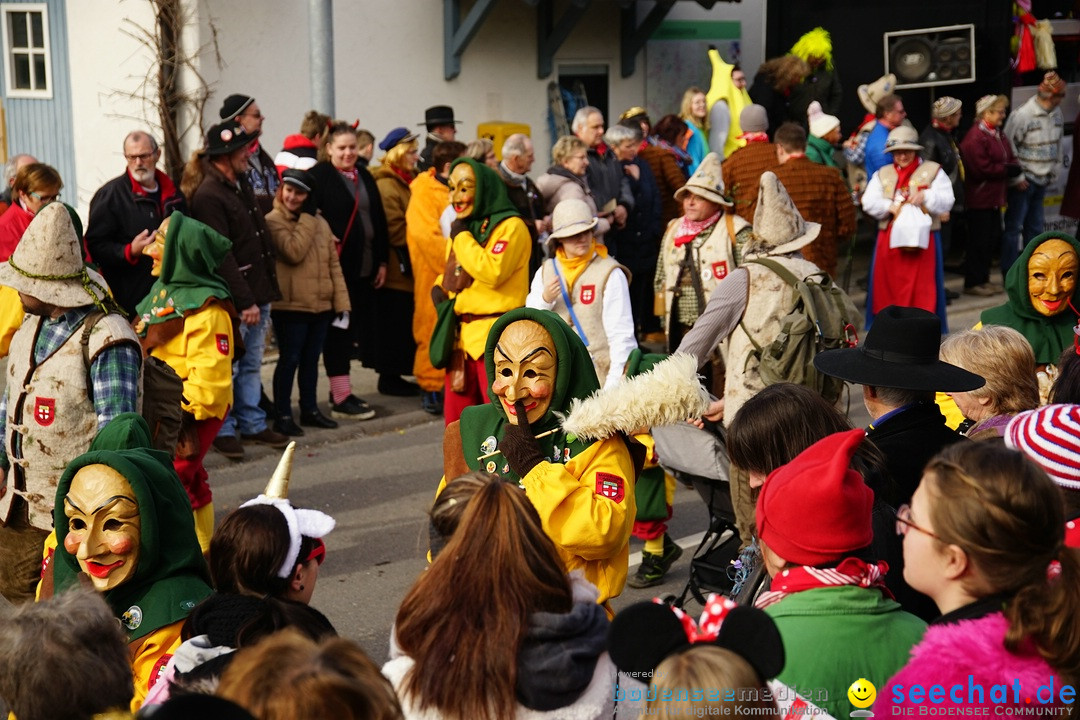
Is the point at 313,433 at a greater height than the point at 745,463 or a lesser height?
lesser

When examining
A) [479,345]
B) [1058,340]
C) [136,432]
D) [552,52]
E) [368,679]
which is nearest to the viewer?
[368,679]

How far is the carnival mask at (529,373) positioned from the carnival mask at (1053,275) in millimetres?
3191

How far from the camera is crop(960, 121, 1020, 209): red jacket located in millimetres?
14086

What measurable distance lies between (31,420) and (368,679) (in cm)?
348

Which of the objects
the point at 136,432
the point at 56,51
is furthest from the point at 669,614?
the point at 56,51

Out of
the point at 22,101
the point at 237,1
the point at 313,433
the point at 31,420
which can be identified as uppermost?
the point at 237,1

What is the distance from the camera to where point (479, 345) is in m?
7.66

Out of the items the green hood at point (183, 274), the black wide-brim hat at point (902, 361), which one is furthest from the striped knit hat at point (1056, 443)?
the green hood at point (183, 274)

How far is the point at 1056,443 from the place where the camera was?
3.36m

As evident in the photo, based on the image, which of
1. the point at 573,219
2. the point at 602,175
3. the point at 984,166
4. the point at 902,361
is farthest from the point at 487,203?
the point at 984,166

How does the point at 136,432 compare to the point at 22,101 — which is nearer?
the point at 136,432

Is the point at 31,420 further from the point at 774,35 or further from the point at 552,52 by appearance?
the point at 774,35

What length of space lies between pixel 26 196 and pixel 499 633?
6749mm

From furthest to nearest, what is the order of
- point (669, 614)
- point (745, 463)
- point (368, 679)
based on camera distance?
point (745, 463)
point (669, 614)
point (368, 679)
